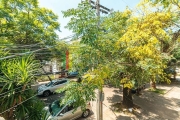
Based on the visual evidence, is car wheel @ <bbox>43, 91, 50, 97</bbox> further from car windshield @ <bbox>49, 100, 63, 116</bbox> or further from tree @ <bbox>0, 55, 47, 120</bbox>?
tree @ <bbox>0, 55, 47, 120</bbox>

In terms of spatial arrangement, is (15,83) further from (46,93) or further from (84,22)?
(46,93)

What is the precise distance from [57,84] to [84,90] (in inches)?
395

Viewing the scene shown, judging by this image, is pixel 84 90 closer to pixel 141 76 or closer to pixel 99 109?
pixel 99 109

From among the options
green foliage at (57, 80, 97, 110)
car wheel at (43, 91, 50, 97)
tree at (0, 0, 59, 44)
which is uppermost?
tree at (0, 0, 59, 44)

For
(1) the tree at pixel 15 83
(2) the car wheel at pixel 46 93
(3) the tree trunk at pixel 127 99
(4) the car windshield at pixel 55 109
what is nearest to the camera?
(1) the tree at pixel 15 83

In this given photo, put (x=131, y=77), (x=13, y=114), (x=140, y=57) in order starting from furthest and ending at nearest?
(x=131, y=77) → (x=140, y=57) → (x=13, y=114)

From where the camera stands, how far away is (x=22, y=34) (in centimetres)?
1138

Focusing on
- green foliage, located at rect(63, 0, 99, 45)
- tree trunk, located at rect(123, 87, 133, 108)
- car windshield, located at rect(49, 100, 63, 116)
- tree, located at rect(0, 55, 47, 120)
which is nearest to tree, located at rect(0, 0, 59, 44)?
car windshield, located at rect(49, 100, 63, 116)

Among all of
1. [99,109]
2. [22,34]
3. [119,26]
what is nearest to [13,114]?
[99,109]

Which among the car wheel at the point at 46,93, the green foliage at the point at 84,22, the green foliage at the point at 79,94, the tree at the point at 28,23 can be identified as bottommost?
the car wheel at the point at 46,93

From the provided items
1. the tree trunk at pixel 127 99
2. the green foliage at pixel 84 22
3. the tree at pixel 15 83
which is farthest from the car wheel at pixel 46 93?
the green foliage at pixel 84 22

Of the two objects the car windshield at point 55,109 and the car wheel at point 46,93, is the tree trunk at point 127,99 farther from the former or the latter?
the car wheel at point 46,93

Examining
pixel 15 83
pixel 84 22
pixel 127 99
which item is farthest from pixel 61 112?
pixel 84 22

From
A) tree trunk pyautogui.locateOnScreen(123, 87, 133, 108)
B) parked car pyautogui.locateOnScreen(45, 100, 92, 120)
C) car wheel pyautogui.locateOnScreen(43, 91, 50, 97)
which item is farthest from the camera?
car wheel pyautogui.locateOnScreen(43, 91, 50, 97)
